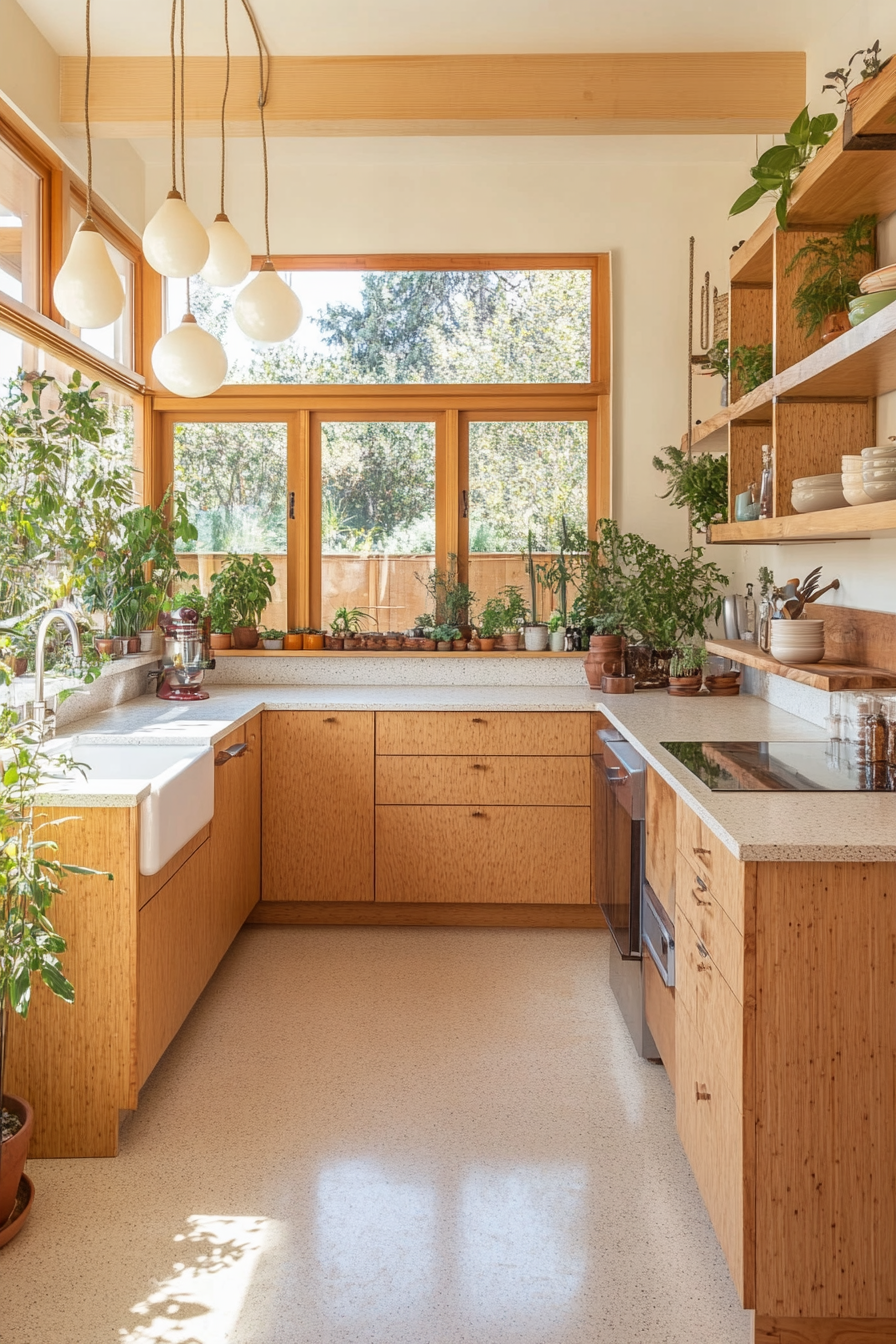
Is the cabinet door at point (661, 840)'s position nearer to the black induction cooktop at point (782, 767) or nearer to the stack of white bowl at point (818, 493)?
the black induction cooktop at point (782, 767)

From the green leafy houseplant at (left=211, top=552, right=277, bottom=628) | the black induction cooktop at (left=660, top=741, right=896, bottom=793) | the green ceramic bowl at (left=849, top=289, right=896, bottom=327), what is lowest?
the black induction cooktop at (left=660, top=741, right=896, bottom=793)

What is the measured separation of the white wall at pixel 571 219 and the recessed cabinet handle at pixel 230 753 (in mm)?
2151

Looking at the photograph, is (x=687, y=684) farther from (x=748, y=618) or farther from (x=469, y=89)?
(x=469, y=89)

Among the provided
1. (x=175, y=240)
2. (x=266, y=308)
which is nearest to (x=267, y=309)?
(x=266, y=308)

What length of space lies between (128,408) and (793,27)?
2.94 meters

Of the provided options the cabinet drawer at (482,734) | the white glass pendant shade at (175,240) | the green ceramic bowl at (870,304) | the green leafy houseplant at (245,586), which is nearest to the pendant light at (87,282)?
the white glass pendant shade at (175,240)

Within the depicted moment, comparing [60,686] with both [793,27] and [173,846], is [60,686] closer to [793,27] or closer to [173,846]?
[173,846]

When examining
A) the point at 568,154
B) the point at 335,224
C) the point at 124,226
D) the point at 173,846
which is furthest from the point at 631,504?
the point at 173,846

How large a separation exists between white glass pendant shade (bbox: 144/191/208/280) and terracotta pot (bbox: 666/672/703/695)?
243 centimetres

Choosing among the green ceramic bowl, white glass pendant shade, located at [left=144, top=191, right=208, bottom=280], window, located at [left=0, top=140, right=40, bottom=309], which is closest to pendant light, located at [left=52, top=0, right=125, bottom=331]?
white glass pendant shade, located at [left=144, top=191, right=208, bottom=280]

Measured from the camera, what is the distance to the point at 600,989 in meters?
3.61

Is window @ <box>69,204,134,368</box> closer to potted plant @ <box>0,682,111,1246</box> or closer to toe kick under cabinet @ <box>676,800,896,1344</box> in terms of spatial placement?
potted plant @ <box>0,682,111,1246</box>

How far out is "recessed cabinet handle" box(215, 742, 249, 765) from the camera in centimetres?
344

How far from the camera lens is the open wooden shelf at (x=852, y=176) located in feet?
7.49
